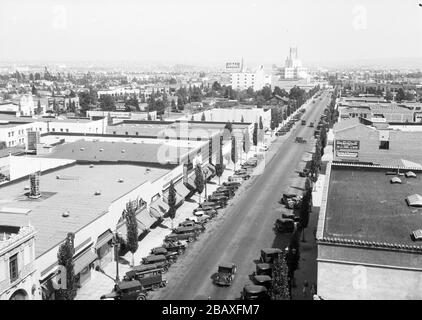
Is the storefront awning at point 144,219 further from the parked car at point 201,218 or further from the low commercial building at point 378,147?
the low commercial building at point 378,147

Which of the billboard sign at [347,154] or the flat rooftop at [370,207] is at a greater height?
the flat rooftop at [370,207]

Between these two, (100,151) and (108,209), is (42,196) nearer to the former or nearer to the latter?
(108,209)

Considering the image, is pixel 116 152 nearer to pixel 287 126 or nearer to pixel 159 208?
pixel 159 208

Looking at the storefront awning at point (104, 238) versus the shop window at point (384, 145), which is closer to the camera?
the storefront awning at point (104, 238)

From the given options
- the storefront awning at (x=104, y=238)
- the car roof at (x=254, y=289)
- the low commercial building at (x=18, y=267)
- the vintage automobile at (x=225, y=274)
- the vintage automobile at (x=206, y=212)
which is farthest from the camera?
the vintage automobile at (x=206, y=212)

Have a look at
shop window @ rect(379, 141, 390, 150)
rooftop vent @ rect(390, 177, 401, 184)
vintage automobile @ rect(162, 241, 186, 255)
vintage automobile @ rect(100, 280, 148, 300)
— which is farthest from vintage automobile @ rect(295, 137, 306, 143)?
vintage automobile @ rect(100, 280, 148, 300)

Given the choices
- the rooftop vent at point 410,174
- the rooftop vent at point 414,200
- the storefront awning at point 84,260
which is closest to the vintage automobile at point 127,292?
the storefront awning at point 84,260

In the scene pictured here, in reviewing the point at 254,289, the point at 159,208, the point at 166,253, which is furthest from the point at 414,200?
the point at 159,208
